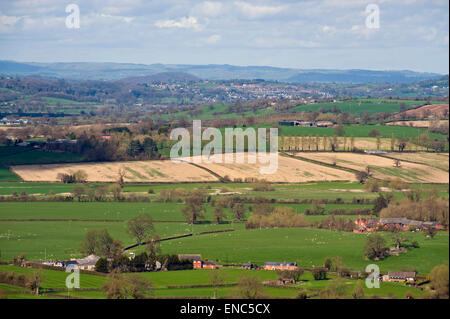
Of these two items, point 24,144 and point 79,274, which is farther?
point 24,144

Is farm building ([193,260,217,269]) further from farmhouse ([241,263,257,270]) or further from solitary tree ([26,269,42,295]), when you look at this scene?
solitary tree ([26,269,42,295])

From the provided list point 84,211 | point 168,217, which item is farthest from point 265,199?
point 84,211

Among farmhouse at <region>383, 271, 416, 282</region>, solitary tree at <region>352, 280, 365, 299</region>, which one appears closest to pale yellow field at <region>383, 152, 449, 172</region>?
farmhouse at <region>383, 271, 416, 282</region>

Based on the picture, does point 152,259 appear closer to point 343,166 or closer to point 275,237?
point 275,237

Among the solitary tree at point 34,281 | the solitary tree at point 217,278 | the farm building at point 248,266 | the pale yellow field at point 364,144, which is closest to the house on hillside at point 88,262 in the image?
the solitary tree at point 34,281

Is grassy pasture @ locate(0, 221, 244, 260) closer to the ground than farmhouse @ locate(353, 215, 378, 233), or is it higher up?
closer to the ground

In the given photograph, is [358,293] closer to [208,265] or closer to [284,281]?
[284,281]
